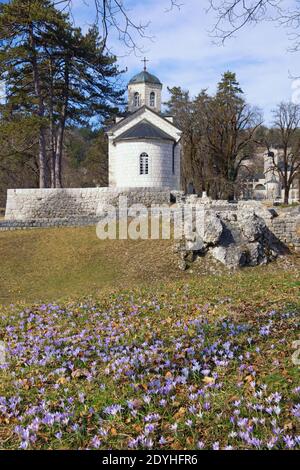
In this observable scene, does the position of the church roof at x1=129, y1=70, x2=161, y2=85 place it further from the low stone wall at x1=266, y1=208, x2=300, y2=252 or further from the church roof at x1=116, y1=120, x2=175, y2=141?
the low stone wall at x1=266, y1=208, x2=300, y2=252

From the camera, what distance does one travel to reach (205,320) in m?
5.45

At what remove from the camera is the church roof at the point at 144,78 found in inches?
1703

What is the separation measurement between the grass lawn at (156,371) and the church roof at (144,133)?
25.2 meters

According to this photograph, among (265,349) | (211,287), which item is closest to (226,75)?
(211,287)

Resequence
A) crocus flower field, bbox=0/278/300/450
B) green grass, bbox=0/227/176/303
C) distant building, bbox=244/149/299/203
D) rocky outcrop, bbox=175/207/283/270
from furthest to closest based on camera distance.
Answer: distant building, bbox=244/149/299/203 → rocky outcrop, bbox=175/207/283/270 → green grass, bbox=0/227/176/303 → crocus flower field, bbox=0/278/300/450

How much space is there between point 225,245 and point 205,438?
1417 centimetres

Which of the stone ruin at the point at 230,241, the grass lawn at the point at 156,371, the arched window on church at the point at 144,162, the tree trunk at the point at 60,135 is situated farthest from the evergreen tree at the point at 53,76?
the grass lawn at the point at 156,371

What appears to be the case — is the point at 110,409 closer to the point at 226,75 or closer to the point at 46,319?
the point at 46,319

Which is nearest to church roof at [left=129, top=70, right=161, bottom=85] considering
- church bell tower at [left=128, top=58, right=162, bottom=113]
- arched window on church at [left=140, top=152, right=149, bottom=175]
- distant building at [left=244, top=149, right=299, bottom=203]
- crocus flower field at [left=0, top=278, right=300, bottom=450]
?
church bell tower at [left=128, top=58, right=162, bottom=113]

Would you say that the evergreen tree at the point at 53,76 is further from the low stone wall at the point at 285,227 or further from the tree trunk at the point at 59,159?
the low stone wall at the point at 285,227

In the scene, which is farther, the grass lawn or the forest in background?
the forest in background

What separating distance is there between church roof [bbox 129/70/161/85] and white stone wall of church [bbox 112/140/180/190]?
13.0m

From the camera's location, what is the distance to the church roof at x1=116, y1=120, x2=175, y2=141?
32.1 metres

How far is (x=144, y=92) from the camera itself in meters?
43.6
